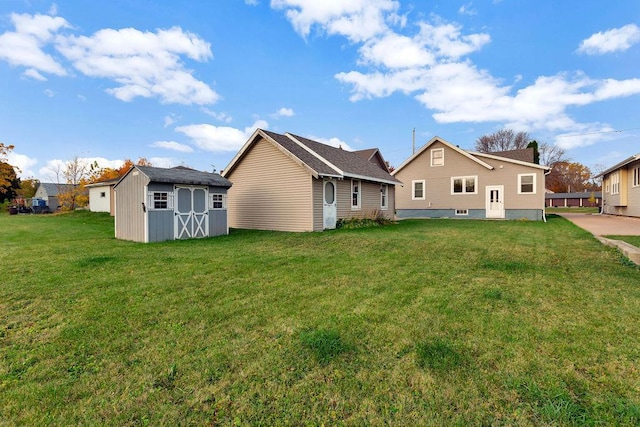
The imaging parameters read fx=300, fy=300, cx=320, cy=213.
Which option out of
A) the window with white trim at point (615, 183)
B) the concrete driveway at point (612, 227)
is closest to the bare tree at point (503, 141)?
the window with white trim at point (615, 183)

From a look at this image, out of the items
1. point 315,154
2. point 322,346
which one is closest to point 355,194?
point 315,154

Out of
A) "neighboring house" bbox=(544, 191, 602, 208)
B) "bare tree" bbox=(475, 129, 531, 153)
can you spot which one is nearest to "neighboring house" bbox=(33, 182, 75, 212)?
"bare tree" bbox=(475, 129, 531, 153)

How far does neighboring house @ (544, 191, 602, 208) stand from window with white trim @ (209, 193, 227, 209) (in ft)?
209

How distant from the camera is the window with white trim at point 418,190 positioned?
74.6 feet

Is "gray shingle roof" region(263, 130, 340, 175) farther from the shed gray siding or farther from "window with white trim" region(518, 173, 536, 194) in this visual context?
"window with white trim" region(518, 173, 536, 194)

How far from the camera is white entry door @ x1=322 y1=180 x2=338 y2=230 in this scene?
1355 cm

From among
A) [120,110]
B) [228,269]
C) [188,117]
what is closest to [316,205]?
[228,269]

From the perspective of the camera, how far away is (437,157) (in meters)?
22.0

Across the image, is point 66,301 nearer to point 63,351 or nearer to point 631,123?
point 63,351

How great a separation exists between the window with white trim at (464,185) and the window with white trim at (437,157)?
1493 millimetres

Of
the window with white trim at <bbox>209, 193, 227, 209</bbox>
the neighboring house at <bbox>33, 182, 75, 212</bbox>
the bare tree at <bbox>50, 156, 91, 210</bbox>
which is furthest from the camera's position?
the neighboring house at <bbox>33, 182, 75, 212</bbox>

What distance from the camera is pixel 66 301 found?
13.4 ft

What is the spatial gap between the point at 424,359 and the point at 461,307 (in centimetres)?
146

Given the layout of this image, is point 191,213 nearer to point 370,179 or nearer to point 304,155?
point 304,155
